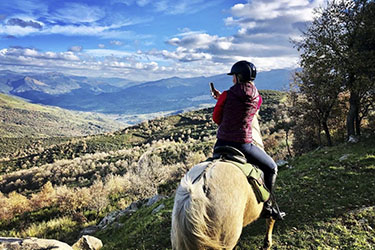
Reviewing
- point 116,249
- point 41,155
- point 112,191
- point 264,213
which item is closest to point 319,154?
point 264,213

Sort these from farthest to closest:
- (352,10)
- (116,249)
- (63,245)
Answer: (352,10)
(116,249)
(63,245)

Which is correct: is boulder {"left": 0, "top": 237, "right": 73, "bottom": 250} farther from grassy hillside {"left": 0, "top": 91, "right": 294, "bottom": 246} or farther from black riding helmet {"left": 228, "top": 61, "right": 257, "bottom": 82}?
black riding helmet {"left": 228, "top": 61, "right": 257, "bottom": 82}

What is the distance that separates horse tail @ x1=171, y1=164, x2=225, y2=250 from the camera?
3.07m

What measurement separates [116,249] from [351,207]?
799cm

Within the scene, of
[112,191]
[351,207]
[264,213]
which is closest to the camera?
[264,213]

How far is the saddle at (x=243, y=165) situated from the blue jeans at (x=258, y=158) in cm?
19

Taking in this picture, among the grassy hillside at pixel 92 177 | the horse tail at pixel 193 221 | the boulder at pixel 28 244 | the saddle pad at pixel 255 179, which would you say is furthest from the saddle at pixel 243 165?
the grassy hillside at pixel 92 177

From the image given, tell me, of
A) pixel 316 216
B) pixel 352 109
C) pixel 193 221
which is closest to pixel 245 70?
pixel 193 221

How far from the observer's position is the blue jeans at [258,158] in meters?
4.52

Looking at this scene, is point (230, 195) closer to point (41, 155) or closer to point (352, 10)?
point (352, 10)

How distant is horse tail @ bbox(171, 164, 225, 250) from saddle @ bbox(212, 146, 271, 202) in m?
1.08

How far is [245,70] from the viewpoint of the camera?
455cm

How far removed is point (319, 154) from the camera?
15.0 m

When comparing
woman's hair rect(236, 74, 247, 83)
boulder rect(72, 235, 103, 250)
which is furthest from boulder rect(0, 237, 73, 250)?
woman's hair rect(236, 74, 247, 83)
